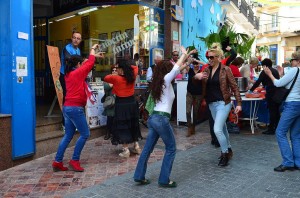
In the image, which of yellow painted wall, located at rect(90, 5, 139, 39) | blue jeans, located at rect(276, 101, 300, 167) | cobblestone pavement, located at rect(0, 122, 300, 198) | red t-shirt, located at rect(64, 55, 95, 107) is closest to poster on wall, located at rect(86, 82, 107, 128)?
cobblestone pavement, located at rect(0, 122, 300, 198)

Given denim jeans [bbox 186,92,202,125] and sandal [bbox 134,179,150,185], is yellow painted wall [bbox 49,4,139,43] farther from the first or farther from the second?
sandal [bbox 134,179,150,185]

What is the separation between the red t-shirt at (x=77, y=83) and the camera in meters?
5.11

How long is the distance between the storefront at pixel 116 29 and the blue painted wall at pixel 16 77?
4651 mm

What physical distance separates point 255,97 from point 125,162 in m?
3.84

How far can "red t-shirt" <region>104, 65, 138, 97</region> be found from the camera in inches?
227

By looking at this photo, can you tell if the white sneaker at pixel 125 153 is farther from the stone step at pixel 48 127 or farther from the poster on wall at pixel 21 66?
the poster on wall at pixel 21 66

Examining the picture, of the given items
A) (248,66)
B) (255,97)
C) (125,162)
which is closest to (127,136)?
(125,162)

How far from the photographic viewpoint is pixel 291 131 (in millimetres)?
5523

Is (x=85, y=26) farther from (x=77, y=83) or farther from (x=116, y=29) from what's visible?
(x=77, y=83)

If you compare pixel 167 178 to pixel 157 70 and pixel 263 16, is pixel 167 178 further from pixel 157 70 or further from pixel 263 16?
pixel 263 16

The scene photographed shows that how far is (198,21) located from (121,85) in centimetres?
888

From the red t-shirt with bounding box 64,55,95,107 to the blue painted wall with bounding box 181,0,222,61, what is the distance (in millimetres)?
7328

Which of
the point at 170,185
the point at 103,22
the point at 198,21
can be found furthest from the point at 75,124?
the point at 198,21

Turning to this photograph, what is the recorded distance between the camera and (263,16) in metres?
42.7
